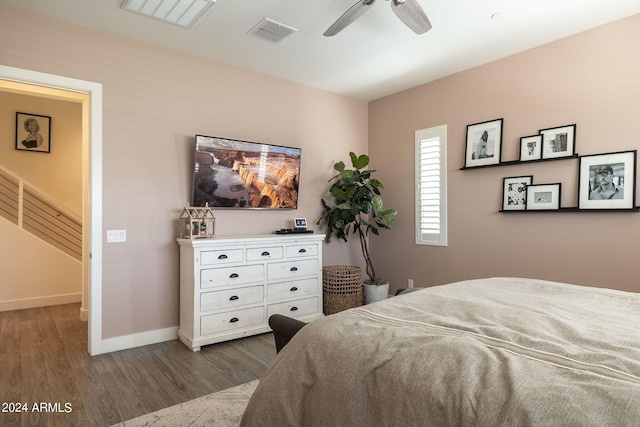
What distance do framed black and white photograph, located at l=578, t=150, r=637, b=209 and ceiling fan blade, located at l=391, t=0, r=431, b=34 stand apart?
1929 millimetres

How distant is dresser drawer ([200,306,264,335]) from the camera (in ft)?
11.5

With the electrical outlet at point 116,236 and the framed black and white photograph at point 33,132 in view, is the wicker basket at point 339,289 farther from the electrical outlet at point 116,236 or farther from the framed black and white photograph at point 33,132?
the framed black and white photograph at point 33,132

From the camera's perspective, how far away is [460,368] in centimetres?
102

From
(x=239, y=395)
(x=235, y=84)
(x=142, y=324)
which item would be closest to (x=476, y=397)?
(x=239, y=395)

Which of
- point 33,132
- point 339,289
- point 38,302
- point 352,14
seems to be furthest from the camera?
point 33,132

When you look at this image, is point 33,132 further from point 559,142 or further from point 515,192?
point 559,142

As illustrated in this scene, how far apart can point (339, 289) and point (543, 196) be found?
2.38 m

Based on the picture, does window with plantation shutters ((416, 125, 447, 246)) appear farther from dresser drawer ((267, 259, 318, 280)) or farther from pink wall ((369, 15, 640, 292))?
dresser drawer ((267, 259, 318, 280))

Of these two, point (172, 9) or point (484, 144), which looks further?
point (484, 144)

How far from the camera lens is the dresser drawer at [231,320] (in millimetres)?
3506

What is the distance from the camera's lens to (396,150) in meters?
5.11

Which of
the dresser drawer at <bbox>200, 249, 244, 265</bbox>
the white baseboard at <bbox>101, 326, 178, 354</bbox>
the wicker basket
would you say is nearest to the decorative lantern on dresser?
the dresser drawer at <bbox>200, 249, 244, 265</bbox>

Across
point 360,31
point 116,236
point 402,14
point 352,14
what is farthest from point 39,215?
point 402,14

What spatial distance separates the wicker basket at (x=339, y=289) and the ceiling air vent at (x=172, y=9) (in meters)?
3.01
